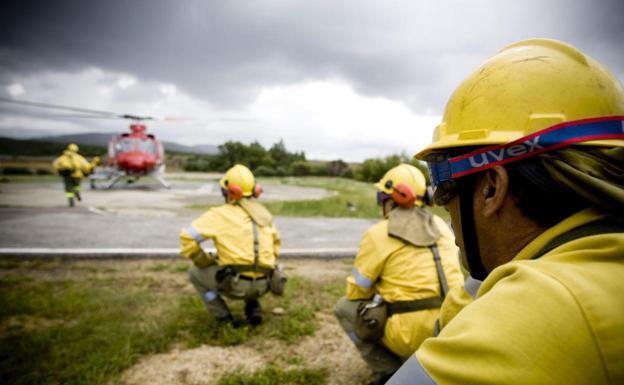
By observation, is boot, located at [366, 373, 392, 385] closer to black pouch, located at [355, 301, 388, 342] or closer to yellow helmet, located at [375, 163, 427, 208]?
black pouch, located at [355, 301, 388, 342]

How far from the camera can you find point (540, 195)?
39.8 inches

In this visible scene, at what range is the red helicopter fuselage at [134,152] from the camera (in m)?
19.4

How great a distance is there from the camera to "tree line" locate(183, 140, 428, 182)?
4391cm

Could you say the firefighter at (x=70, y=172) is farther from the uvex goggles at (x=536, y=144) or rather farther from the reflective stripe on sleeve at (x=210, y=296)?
the uvex goggles at (x=536, y=144)

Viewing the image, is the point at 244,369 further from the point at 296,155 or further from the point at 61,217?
the point at 296,155

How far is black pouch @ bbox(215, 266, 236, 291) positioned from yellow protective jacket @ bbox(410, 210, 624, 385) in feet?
11.1

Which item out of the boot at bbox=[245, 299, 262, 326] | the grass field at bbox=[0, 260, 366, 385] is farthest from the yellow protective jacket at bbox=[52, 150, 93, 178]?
the boot at bbox=[245, 299, 262, 326]

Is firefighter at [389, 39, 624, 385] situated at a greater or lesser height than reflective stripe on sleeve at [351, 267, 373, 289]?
greater

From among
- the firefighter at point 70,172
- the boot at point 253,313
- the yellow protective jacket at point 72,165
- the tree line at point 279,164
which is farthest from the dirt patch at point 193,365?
the tree line at point 279,164

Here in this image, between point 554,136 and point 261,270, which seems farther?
point 261,270

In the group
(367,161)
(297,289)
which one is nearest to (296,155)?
(367,161)

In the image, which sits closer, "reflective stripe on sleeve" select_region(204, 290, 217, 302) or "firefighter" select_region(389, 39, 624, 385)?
"firefighter" select_region(389, 39, 624, 385)

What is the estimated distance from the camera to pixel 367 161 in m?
45.7

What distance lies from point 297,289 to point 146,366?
237 centimetres
